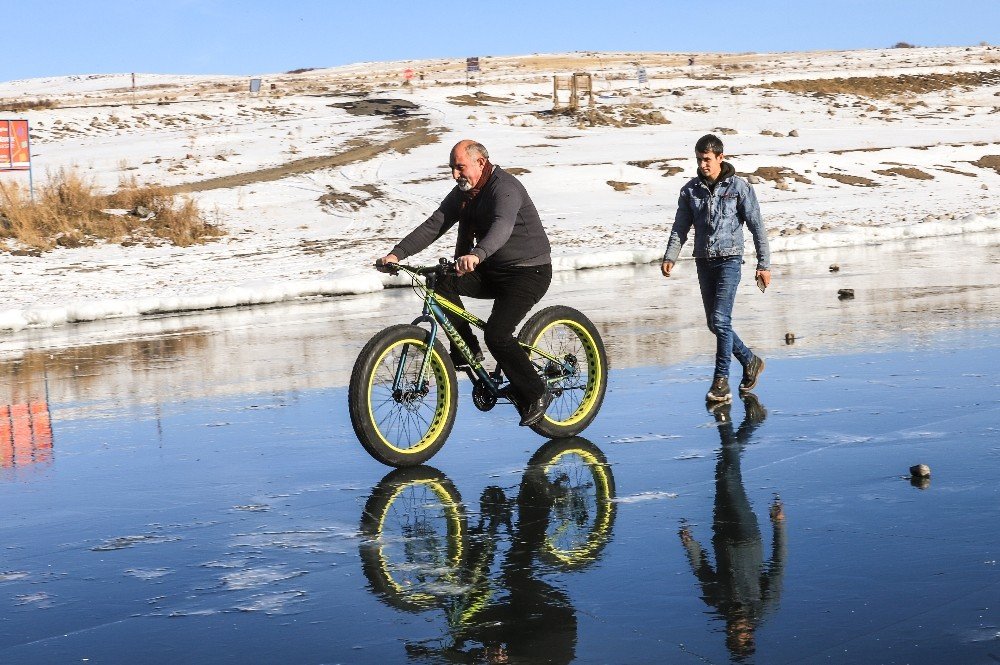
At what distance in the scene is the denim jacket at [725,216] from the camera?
34.5ft

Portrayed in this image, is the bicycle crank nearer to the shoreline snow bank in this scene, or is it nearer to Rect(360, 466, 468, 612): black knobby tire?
Rect(360, 466, 468, 612): black knobby tire

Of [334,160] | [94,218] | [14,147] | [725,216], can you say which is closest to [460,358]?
[725,216]

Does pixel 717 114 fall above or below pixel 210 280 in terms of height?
above

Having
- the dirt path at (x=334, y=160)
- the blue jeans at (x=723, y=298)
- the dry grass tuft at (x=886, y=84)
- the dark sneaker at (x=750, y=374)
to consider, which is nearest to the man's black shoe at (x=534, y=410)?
the blue jeans at (x=723, y=298)

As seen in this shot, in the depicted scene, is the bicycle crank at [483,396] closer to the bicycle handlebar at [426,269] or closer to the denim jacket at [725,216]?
the bicycle handlebar at [426,269]

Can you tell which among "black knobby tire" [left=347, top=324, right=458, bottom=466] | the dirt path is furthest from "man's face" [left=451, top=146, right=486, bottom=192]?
the dirt path

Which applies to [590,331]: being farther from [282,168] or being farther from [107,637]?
[282,168]

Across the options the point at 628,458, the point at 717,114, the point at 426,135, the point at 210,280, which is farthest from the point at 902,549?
the point at 717,114

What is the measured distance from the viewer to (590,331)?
974 centimetres

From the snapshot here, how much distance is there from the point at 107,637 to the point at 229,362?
850 centimetres

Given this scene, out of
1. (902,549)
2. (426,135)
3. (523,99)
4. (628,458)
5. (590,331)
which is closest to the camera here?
(902,549)

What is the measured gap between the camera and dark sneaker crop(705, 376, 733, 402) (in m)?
10.2

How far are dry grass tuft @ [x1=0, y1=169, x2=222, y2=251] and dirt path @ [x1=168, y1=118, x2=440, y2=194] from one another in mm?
4772

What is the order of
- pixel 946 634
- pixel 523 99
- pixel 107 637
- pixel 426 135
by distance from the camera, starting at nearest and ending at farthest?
pixel 946 634 < pixel 107 637 < pixel 426 135 < pixel 523 99
